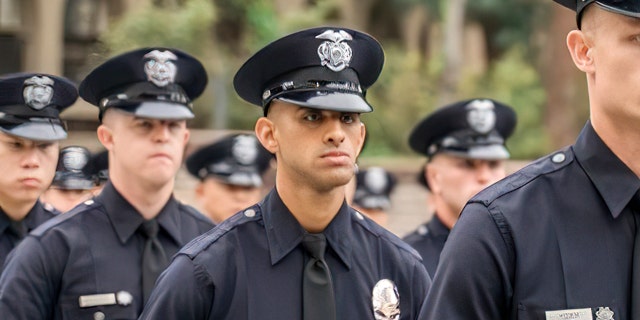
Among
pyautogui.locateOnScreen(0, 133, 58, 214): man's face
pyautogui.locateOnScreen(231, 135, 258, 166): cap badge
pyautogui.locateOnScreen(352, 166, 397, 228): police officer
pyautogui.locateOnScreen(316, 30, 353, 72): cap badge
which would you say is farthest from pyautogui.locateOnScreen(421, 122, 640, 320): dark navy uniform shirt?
pyautogui.locateOnScreen(352, 166, 397, 228): police officer

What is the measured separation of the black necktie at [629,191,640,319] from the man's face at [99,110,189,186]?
297cm

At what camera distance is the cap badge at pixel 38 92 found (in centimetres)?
637

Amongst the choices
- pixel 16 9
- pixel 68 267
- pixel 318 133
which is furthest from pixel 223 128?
pixel 318 133

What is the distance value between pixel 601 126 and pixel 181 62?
331cm

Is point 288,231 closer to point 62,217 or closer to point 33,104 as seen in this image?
point 62,217

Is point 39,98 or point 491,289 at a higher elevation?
point 39,98

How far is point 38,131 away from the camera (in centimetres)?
621

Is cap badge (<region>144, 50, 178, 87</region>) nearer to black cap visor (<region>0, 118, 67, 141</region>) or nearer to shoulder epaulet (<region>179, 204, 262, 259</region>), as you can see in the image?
black cap visor (<region>0, 118, 67, 141</region>)

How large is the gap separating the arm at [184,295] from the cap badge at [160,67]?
2.26 metres

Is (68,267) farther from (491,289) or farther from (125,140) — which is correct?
(491,289)

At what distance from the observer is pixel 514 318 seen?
300 cm

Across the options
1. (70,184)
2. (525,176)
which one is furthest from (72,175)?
(525,176)

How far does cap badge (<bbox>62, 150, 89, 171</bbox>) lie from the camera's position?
798cm

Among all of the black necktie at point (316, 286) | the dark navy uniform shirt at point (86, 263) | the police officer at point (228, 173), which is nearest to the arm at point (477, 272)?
the black necktie at point (316, 286)
